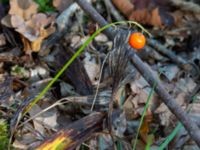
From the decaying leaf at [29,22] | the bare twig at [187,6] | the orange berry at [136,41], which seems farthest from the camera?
the bare twig at [187,6]

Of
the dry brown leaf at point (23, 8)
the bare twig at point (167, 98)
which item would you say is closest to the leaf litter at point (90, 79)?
the dry brown leaf at point (23, 8)

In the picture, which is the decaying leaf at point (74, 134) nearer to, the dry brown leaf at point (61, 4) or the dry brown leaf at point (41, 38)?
the dry brown leaf at point (41, 38)

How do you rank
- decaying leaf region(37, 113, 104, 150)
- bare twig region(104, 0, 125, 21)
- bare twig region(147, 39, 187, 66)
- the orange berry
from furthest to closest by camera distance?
bare twig region(104, 0, 125, 21), bare twig region(147, 39, 187, 66), decaying leaf region(37, 113, 104, 150), the orange berry

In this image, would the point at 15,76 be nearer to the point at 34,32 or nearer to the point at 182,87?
the point at 34,32

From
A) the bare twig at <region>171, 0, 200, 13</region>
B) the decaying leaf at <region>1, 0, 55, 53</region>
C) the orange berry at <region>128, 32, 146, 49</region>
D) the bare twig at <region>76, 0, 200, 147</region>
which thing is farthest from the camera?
the bare twig at <region>171, 0, 200, 13</region>

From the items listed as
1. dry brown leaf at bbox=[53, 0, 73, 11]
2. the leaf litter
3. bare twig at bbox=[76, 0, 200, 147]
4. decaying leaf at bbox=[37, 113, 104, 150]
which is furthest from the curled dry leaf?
decaying leaf at bbox=[37, 113, 104, 150]

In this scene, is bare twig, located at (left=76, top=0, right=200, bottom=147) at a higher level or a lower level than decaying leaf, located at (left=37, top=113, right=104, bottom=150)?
lower

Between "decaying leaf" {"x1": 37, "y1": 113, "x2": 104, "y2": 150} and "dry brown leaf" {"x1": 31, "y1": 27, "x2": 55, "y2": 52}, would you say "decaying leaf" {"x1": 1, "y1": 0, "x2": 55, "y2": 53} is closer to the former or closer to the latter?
"dry brown leaf" {"x1": 31, "y1": 27, "x2": 55, "y2": 52}

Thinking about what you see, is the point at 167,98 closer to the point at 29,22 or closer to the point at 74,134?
the point at 74,134

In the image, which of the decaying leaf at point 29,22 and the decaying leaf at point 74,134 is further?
the decaying leaf at point 29,22

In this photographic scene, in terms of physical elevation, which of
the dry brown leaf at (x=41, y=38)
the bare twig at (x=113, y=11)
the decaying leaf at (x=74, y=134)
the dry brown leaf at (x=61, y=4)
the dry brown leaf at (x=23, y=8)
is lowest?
the decaying leaf at (x=74, y=134)
